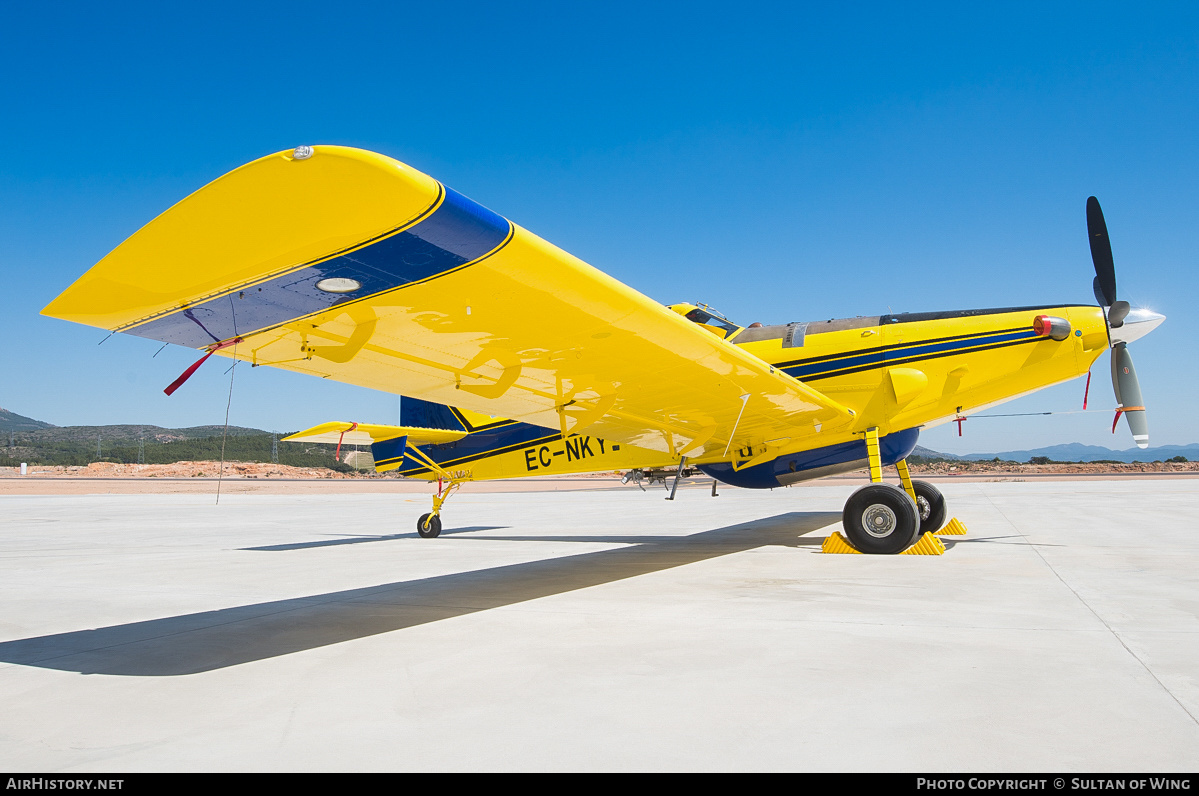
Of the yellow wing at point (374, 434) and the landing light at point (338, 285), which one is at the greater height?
the landing light at point (338, 285)

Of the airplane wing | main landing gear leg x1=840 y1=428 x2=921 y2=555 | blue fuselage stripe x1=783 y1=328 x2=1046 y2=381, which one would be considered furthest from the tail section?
the airplane wing

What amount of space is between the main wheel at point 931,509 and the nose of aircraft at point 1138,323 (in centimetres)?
318

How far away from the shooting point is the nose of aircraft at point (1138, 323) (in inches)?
324

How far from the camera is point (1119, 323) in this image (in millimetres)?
8250

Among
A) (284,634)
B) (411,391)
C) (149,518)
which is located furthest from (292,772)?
(149,518)

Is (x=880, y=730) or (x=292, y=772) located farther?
(x=880, y=730)

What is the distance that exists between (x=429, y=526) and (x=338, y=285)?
8.86 m

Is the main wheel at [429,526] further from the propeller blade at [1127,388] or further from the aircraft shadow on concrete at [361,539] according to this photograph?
the propeller blade at [1127,388]

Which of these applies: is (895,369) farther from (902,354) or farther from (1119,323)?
(1119,323)

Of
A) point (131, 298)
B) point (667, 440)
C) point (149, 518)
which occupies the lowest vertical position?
point (149, 518)

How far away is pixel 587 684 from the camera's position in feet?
10.8

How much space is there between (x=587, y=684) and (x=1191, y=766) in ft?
7.16

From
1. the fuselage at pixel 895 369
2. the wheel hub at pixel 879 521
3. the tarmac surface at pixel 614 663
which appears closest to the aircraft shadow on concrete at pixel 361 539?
the tarmac surface at pixel 614 663
